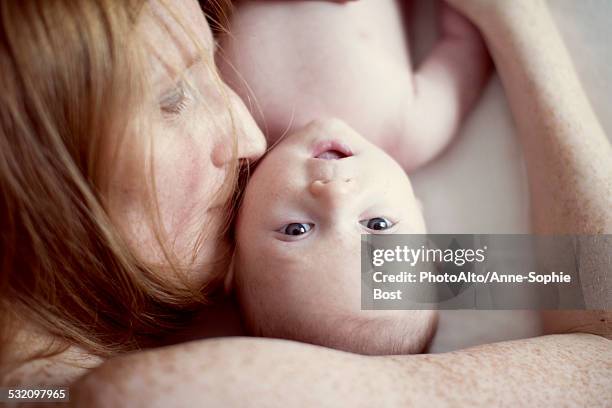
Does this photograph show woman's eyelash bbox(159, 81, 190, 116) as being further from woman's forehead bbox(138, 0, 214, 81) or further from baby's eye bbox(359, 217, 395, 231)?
baby's eye bbox(359, 217, 395, 231)

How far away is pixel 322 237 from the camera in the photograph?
0.94 metres

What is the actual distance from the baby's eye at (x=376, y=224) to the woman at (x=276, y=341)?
0.22 metres

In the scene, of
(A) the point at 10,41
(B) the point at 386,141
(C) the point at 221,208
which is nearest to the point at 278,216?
(C) the point at 221,208

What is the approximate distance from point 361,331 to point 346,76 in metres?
0.47

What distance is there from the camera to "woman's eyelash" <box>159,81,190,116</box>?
90 centimetres

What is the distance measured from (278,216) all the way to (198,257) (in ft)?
0.50

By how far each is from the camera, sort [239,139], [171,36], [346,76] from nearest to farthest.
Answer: [171,36]
[239,139]
[346,76]

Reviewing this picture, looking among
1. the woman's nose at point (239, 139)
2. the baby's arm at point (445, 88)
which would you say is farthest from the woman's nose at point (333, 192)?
the baby's arm at point (445, 88)

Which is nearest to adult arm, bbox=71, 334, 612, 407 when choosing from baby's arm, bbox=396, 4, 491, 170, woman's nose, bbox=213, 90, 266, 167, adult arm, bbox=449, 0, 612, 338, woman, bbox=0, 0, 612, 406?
woman, bbox=0, 0, 612, 406

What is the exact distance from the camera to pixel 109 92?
811 mm

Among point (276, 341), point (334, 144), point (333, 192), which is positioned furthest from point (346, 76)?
point (276, 341)

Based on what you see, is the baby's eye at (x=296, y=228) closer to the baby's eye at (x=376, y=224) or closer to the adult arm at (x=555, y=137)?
the baby's eye at (x=376, y=224)

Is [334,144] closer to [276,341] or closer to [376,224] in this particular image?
[376,224]

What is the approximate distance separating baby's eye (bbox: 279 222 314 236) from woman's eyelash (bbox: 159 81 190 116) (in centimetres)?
24
